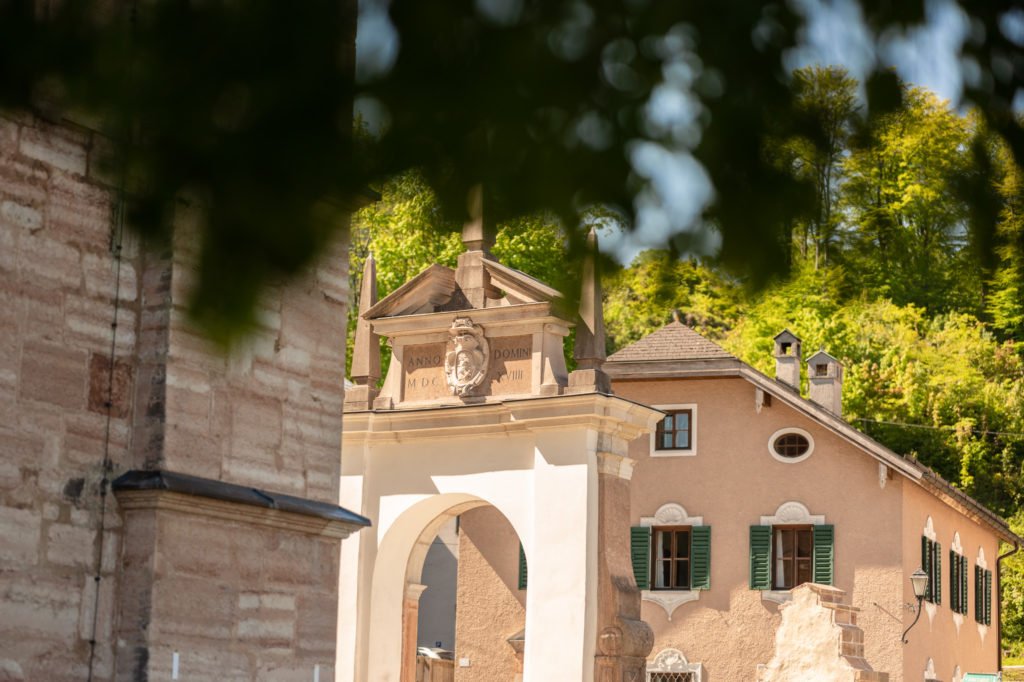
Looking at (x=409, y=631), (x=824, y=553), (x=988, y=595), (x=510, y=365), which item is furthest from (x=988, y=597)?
(x=510, y=365)

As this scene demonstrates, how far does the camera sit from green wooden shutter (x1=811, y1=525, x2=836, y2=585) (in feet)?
85.0

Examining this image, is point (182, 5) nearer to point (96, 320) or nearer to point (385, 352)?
point (96, 320)

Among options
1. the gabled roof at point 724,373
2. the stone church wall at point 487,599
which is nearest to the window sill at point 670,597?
the stone church wall at point 487,599

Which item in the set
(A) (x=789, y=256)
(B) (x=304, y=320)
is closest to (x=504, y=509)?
(B) (x=304, y=320)

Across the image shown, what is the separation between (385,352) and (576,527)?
18.0m

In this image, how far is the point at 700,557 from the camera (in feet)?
87.7

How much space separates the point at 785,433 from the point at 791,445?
222mm

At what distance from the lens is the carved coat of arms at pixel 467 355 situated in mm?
18922

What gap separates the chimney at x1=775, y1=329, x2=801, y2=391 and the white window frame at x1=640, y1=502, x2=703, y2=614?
4.46 meters

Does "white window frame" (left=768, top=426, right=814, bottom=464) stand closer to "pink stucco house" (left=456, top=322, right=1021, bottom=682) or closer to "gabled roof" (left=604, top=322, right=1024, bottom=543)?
"pink stucco house" (left=456, top=322, right=1021, bottom=682)

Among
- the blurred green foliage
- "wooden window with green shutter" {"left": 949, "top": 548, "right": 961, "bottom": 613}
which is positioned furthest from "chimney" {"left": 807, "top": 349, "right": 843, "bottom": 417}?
the blurred green foliage

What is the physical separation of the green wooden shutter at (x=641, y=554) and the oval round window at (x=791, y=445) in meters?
2.53

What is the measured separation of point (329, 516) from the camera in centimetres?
787

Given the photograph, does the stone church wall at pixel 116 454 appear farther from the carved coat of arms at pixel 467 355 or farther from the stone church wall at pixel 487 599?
the stone church wall at pixel 487 599
